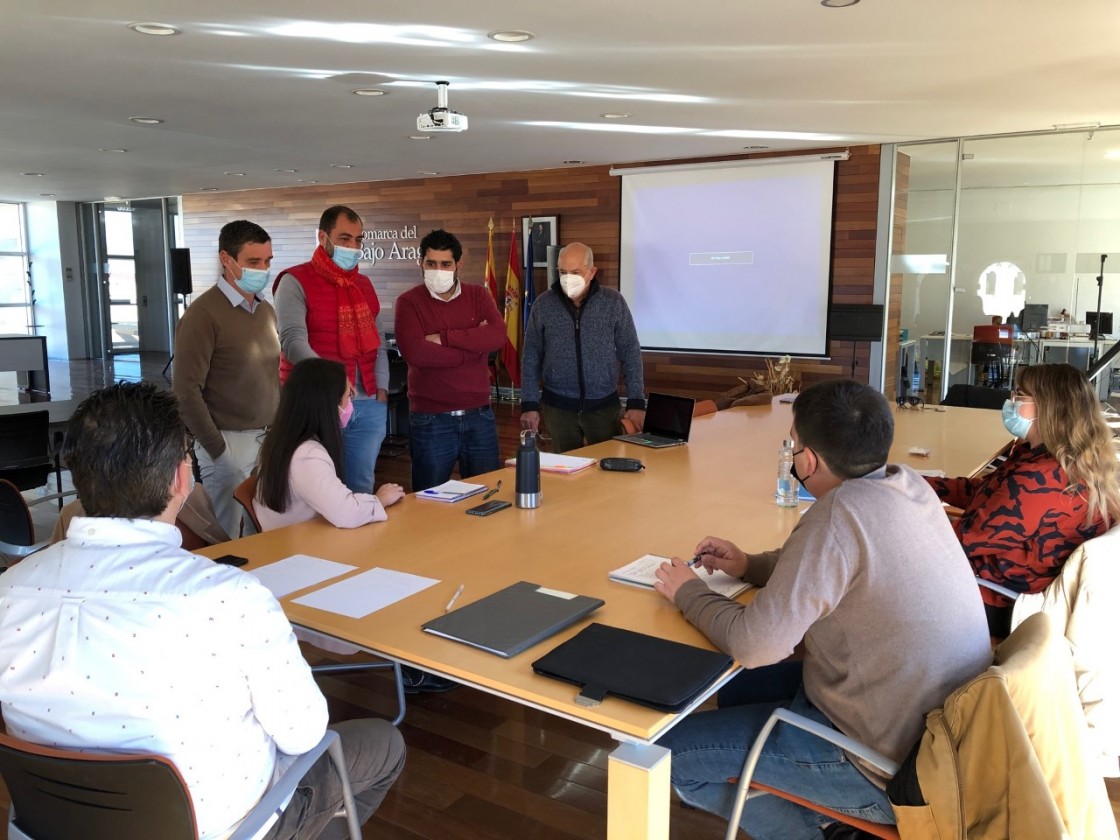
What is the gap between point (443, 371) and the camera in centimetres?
368

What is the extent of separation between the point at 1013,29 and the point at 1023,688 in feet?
12.7

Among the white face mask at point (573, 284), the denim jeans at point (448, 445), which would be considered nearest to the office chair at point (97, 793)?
the denim jeans at point (448, 445)

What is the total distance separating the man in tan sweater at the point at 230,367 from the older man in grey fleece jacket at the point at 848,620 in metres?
2.30

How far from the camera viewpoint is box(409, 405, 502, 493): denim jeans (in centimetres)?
369

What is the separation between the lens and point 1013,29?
415 centimetres

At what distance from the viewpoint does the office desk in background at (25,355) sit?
5.64 meters

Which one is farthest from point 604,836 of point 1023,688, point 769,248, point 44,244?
point 44,244

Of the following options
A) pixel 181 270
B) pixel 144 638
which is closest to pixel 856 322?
pixel 144 638

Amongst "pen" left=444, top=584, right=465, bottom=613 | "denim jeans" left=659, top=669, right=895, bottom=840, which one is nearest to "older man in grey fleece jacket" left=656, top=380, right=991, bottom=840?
"denim jeans" left=659, top=669, right=895, bottom=840

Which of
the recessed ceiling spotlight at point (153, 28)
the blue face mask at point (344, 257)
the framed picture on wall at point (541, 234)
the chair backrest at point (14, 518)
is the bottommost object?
the chair backrest at point (14, 518)

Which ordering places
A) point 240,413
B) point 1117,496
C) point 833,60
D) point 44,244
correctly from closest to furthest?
point 1117,496 < point 240,413 < point 833,60 < point 44,244

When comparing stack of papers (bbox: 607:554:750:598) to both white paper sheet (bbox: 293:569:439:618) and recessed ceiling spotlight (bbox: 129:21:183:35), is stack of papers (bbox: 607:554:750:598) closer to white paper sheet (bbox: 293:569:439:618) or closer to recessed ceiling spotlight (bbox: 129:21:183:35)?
white paper sheet (bbox: 293:569:439:618)

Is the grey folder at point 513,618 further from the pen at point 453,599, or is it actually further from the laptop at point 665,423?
the laptop at point 665,423

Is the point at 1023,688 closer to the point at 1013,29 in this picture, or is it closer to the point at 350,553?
the point at 350,553
